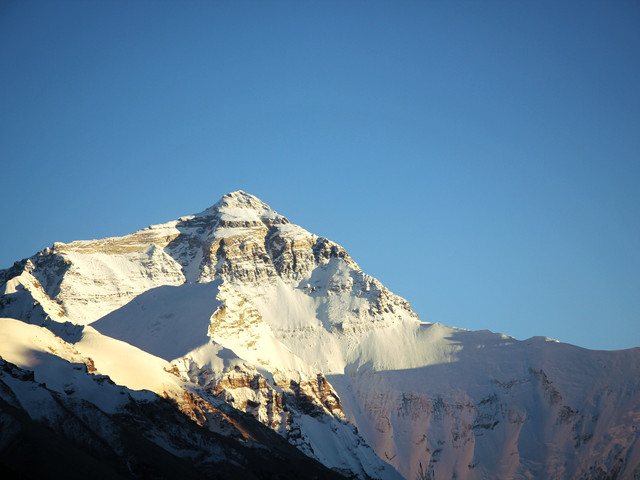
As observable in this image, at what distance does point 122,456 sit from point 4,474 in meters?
37.8

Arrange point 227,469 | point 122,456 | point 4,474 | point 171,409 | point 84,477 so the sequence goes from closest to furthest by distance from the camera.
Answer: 1. point 4,474
2. point 84,477
3. point 122,456
4. point 227,469
5. point 171,409

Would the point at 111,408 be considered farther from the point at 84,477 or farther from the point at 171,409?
the point at 84,477

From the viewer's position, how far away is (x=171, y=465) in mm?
151250

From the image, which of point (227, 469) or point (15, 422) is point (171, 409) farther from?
point (15, 422)

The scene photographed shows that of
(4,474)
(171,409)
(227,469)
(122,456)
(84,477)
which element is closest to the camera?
(4,474)

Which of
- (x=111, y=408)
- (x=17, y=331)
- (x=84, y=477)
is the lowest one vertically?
(x=84, y=477)

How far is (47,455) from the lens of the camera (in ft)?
415

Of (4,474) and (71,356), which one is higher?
(71,356)

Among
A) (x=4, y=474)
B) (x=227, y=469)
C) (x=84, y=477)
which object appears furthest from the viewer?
(x=227, y=469)

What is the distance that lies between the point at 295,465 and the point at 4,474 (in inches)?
3651

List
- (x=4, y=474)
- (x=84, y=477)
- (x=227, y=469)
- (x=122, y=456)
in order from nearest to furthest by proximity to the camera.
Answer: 1. (x=4, y=474)
2. (x=84, y=477)
3. (x=122, y=456)
4. (x=227, y=469)

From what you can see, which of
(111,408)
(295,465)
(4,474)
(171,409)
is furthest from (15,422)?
(295,465)

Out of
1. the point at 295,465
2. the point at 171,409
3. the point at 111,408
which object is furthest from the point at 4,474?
the point at 295,465

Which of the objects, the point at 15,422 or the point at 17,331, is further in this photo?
the point at 17,331
